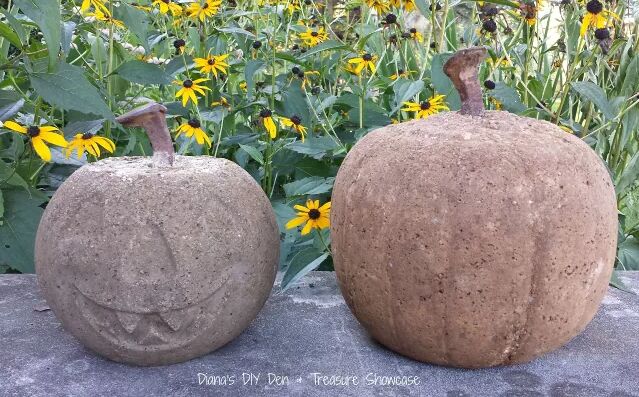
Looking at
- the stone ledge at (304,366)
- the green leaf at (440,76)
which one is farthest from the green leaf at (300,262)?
the green leaf at (440,76)

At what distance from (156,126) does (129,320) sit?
1.56 ft

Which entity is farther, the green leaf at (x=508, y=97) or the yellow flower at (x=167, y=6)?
the yellow flower at (x=167, y=6)

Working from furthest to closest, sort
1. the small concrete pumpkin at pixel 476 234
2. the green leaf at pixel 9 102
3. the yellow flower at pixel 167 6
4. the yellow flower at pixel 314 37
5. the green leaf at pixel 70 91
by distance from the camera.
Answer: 1. the yellow flower at pixel 314 37
2. the yellow flower at pixel 167 6
3. the green leaf at pixel 9 102
4. the green leaf at pixel 70 91
5. the small concrete pumpkin at pixel 476 234

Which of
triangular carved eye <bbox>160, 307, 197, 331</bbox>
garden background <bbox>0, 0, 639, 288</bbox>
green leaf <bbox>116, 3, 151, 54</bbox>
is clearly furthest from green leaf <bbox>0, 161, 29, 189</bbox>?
triangular carved eye <bbox>160, 307, 197, 331</bbox>

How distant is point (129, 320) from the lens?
1529 millimetres

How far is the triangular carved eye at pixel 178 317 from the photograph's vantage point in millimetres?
1533

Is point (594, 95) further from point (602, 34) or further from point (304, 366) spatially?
point (304, 366)

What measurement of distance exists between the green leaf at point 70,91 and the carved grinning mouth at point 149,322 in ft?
1.80

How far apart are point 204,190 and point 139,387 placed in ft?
1.54

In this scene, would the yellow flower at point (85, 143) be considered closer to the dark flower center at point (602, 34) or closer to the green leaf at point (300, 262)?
the green leaf at point (300, 262)

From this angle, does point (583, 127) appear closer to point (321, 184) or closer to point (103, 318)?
point (321, 184)

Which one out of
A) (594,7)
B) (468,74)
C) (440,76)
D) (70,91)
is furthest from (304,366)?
(594,7)

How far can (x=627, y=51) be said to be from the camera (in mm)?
2412

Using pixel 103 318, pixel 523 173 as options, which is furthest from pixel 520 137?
pixel 103 318
